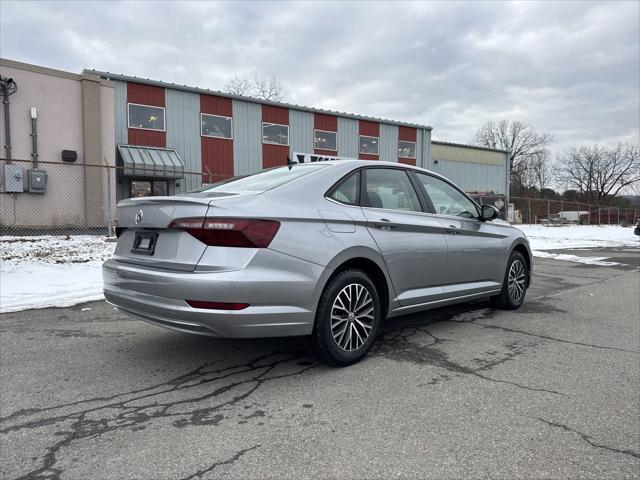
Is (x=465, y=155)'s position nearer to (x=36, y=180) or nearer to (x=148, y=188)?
(x=148, y=188)

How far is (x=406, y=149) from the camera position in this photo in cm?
2758

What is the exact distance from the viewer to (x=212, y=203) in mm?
3150

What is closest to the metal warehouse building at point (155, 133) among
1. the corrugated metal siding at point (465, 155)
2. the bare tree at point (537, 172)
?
the corrugated metal siding at point (465, 155)

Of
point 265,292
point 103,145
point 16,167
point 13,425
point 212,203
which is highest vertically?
point 103,145

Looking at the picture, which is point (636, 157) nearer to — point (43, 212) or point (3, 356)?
point (43, 212)

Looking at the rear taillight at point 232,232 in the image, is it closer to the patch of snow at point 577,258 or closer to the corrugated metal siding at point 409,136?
the patch of snow at point 577,258

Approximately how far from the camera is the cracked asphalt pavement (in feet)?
7.60

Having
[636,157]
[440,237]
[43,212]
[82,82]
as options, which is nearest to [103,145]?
[82,82]

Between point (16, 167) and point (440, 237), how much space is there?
15.6 meters

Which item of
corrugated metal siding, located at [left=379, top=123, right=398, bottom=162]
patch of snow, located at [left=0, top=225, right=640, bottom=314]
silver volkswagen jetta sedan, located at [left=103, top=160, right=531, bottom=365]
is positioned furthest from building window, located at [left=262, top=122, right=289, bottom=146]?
silver volkswagen jetta sedan, located at [left=103, top=160, right=531, bottom=365]

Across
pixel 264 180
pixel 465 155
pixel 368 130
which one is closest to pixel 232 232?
pixel 264 180

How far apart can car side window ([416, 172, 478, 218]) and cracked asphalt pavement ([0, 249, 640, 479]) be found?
124 centimetres

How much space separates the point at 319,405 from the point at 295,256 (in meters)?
0.99

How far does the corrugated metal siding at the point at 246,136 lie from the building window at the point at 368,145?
613cm
